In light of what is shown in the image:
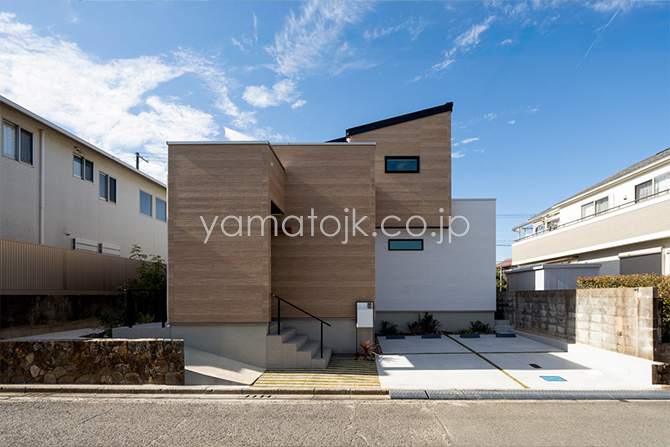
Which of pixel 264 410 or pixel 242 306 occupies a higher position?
pixel 242 306

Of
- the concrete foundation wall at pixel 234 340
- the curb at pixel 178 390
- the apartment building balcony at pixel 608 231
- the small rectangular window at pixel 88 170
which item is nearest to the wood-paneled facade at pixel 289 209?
the concrete foundation wall at pixel 234 340

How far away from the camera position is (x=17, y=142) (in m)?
9.42

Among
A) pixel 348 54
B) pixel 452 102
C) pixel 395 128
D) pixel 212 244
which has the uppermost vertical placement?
pixel 348 54

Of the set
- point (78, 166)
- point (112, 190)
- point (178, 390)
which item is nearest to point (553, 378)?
point (178, 390)

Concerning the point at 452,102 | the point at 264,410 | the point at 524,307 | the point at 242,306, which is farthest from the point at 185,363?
the point at 452,102

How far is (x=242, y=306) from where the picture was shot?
291 inches

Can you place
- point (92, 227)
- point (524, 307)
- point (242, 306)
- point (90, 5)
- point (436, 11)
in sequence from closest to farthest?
1. point (242, 306)
2. point (90, 5)
3. point (436, 11)
4. point (524, 307)
5. point (92, 227)

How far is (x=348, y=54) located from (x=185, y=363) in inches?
332

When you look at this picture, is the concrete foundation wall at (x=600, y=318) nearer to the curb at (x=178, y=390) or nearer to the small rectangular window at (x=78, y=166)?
the curb at (x=178, y=390)

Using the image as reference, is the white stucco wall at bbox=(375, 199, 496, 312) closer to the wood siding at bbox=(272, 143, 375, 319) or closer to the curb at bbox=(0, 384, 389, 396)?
the wood siding at bbox=(272, 143, 375, 319)

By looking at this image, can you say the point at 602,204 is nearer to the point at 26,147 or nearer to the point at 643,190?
the point at 643,190

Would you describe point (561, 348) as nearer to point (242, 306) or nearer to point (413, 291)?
A: point (413, 291)

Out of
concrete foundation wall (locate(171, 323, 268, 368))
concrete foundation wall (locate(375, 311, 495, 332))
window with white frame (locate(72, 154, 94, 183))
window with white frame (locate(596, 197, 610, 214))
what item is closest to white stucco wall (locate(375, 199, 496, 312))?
concrete foundation wall (locate(375, 311, 495, 332))

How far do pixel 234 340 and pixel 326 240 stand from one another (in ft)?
9.91
